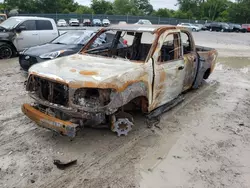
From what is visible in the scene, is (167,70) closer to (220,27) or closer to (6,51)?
(6,51)

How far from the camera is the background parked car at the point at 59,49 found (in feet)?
23.0

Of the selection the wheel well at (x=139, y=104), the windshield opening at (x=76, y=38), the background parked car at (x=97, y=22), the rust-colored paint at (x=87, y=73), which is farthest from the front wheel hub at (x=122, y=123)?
the background parked car at (x=97, y=22)

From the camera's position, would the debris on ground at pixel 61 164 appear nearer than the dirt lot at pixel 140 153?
No

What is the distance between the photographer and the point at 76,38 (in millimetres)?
8242

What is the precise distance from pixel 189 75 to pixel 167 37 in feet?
4.33

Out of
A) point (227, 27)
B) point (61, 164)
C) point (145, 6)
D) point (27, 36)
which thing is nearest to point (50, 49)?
point (27, 36)

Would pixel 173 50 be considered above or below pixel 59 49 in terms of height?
above

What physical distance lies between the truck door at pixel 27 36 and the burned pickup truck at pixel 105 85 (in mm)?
6338

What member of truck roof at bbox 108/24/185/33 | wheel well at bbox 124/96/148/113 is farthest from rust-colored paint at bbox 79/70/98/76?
truck roof at bbox 108/24/185/33

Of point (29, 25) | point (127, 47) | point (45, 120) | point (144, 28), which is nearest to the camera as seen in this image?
point (45, 120)

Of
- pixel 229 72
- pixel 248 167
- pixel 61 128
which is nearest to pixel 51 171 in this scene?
pixel 61 128

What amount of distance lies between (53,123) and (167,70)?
2.25 meters

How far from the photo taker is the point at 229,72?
9.59 m

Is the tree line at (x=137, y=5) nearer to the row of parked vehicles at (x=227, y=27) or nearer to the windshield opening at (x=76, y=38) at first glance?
the row of parked vehicles at (x=227, y=27)
